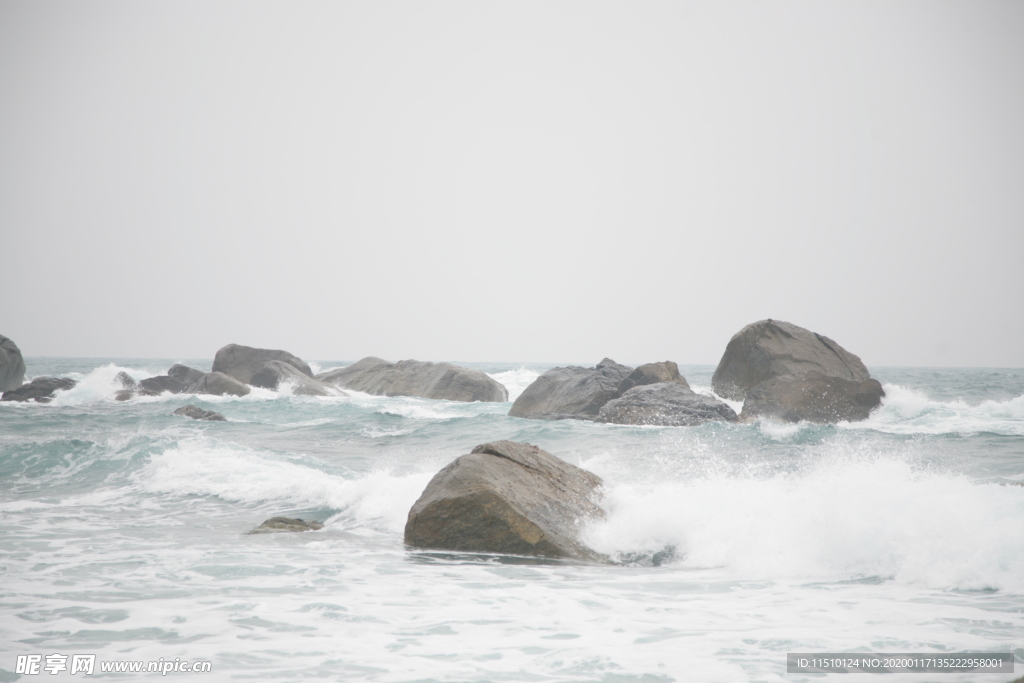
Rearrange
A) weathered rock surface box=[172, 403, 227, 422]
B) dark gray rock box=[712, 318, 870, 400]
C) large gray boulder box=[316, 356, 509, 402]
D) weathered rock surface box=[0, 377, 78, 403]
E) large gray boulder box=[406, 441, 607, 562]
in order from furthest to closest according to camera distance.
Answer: large gray boulder box=[316, 356, 509, 402]
weathered rock surface box=[0, 377, 78, 403]
weathered rock surface box=[172, 403, 227, 422]
dark gray rock box=[712, 318, 870, 400]
large gray boulder box=[406, 441, 607, 562]

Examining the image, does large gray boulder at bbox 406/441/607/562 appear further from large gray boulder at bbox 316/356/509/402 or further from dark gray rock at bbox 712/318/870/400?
large gray boulder at bbox 316/356/509/402

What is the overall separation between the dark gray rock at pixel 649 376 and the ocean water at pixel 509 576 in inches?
273

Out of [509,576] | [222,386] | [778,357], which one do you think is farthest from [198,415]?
[778,357]

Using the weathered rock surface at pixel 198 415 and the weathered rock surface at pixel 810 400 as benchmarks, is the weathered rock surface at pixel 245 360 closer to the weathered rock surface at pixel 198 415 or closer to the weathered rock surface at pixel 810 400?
the weathered rock surface at pixel 198 415

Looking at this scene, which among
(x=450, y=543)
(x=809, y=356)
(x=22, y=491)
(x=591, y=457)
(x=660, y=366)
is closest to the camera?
(x=450, y=543)

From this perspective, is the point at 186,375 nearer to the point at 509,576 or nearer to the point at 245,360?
the point at 245,360

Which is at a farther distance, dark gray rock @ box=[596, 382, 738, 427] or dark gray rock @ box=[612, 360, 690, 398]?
dark gray rock @ box=[612, 360, 690, 398]

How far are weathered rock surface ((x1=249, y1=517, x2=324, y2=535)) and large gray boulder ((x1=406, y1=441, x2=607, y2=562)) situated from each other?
4.64 feet

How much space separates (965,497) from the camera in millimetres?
Answer: 6141

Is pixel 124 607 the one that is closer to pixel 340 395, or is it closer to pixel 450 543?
pixel 450 543

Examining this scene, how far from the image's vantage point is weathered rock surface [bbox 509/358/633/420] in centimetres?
1741

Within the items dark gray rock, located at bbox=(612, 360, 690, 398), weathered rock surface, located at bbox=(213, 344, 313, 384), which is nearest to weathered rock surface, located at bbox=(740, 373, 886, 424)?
dark gray rock, located at bbox=(612, 360, 690, 398)

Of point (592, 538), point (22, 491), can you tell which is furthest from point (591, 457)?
point (22, 491)

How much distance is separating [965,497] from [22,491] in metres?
11.5
